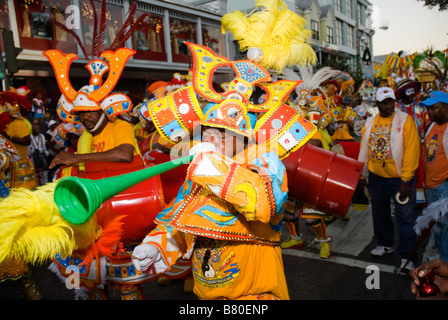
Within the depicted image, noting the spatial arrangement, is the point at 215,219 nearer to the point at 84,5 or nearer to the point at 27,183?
the point at 27,183

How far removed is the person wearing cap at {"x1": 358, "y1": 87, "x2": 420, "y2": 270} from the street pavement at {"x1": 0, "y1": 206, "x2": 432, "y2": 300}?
24cm

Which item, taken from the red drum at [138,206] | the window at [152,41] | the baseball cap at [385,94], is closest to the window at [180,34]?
the window at [152,41]

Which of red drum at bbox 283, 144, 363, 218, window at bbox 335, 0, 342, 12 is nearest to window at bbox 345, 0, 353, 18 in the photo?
window at bbox 335, 0, 342, 12

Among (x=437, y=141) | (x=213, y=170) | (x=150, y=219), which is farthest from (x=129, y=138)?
(x=437, y=141)

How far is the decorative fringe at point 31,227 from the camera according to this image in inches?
48.1

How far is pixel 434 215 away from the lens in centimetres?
179

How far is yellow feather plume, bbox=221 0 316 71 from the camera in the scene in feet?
7.54

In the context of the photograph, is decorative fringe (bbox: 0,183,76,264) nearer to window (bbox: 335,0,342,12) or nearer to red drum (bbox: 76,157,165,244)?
red drum (bbox: 76,157,165,244)

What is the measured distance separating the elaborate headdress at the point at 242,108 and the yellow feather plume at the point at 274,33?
0.92 ft

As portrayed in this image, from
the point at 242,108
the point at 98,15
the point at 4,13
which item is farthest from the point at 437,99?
the point at 98,15

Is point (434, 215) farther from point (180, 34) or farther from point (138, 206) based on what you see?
point (180, 34)

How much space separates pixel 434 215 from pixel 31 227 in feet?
6.32

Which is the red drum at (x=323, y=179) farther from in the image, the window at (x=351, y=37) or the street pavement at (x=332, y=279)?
the window at (x=351, y=37)

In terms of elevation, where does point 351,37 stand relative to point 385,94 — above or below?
above
